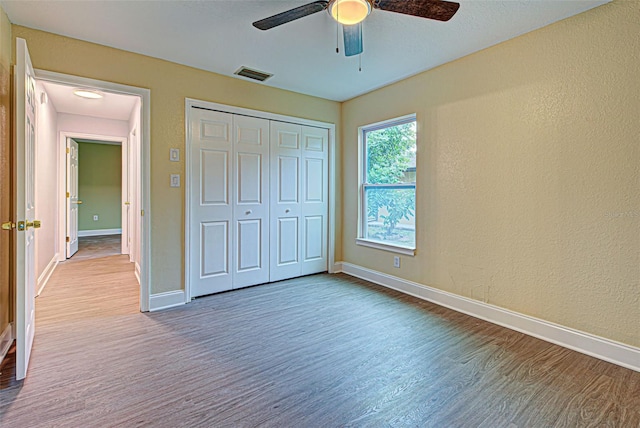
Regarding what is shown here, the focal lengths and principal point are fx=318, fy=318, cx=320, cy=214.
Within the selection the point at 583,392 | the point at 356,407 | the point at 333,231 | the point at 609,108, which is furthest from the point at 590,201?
the point at 333,231

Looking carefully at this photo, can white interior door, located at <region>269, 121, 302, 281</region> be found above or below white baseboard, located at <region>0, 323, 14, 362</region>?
above

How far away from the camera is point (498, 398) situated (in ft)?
5.70

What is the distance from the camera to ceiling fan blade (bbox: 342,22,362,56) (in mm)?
1911

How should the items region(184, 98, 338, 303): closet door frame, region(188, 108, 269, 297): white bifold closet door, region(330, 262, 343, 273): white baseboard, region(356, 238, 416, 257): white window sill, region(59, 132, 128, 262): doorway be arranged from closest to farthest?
Answer: region(184, 98, 338, 303): closet door frame
region(188, 108, 269, 297): white bifold closet door
region(356, 238, 416, 257): white window sill
region(330, 262, 343, 273): white baseboard
region(59, 132, 128, 262): doorway

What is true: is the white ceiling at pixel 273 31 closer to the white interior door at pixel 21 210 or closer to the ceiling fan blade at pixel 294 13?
the ceiling fan blade at pixel 294 13

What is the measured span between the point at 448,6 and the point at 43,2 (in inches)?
102

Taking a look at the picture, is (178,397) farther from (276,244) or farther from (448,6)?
(448,6)

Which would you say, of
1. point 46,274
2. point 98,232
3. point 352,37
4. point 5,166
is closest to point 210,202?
point 5,166

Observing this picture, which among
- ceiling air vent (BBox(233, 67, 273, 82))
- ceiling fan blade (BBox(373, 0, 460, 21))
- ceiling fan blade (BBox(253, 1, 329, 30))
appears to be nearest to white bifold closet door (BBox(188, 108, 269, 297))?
ceiling air vent (BBox(233, 67, 273, 82))

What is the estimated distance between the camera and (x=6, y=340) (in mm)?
2242

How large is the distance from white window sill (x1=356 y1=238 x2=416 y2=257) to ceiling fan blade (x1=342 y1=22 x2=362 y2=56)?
2144 millimetres

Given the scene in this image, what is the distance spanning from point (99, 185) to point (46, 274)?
457cm

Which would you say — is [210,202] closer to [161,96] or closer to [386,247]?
[161,96]

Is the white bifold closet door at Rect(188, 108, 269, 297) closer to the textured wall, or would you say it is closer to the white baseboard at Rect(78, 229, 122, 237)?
the textured wall
